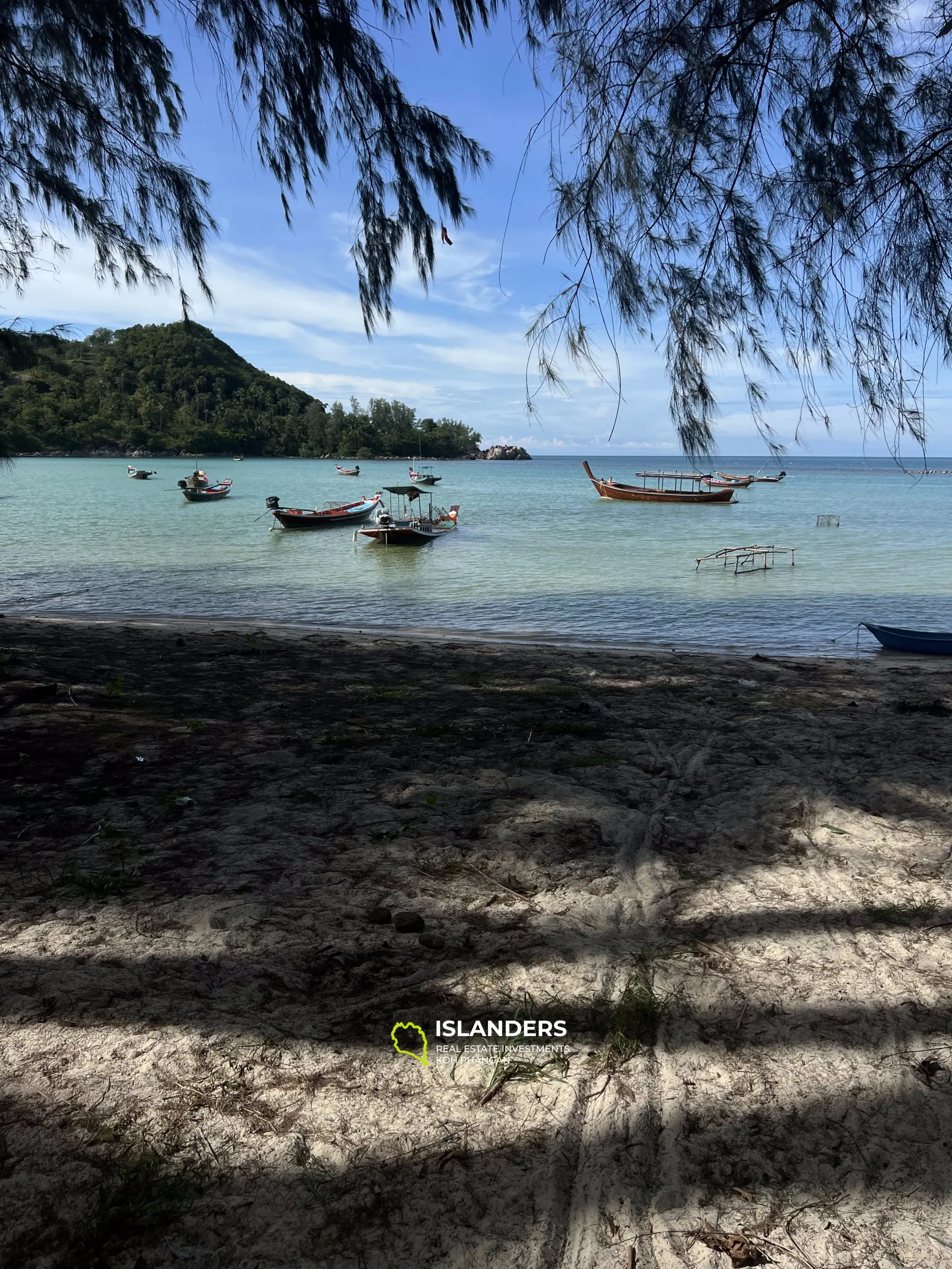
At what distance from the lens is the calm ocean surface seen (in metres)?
14.6

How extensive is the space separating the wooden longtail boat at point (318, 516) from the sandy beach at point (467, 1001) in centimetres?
2724

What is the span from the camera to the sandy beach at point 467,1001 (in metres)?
1.82

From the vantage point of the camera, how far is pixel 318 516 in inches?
1287

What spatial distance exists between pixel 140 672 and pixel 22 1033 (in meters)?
5.40

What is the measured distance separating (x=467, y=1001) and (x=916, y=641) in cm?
1079

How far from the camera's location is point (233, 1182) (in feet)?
6.17

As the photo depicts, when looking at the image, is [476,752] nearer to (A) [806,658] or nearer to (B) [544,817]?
(B) [544,817]

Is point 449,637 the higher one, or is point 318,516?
Result: point 318,516

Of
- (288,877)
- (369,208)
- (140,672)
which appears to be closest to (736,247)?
(369,208)

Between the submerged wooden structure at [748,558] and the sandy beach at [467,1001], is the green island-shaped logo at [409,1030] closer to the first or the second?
the sandy beach at [467,1001]

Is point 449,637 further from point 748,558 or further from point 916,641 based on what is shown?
point 748,558

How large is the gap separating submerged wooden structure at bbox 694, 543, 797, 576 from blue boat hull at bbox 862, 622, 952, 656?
763 cm

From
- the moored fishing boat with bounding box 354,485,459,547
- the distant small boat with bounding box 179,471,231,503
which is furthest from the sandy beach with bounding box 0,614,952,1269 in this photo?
the distant small boat with bounding box 179,471,231,503

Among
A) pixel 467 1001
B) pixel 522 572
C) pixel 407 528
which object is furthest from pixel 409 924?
pixel 407 528
